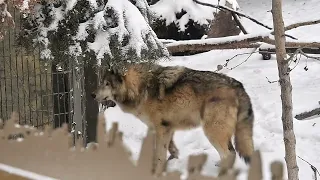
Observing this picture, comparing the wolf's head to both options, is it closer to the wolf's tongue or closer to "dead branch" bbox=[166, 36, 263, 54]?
the wolf's tongue

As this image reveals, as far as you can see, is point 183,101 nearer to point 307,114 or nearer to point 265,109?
point 265,109

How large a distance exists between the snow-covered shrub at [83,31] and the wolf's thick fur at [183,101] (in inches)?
33.5

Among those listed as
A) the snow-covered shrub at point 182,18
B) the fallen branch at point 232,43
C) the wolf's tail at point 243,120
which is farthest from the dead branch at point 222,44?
the snow-covered shrub at point 182,18

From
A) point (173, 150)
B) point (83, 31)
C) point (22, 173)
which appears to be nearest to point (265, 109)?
point (173, 150)

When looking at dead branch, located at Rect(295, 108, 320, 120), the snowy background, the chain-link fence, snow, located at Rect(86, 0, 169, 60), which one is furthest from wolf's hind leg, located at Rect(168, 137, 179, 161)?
dead branch, located at Rect(295, 108, 320, 120)

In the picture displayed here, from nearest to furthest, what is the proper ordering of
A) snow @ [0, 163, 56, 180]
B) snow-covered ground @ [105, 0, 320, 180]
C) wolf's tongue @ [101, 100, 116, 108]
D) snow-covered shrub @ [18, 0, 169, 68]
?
snow @ [0, 163, 56, 180]
snow-covered shrub @ [18, 0, 169, 68]
snow-covered ground @ [105, 0, 320, 180]
wolf's tongue @ [101, 100, 116, 108]

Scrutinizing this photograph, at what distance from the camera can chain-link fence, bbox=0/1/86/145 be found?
4.26 meters

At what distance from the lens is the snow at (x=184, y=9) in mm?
8695

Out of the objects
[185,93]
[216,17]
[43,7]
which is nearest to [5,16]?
[43,7]

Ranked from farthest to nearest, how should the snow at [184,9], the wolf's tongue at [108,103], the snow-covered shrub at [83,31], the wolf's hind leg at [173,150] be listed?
the snow at [184,9] < the wolf's tongue at [108,103] < the wolf's hind leg at [173,150] < the snow-covered shrub at [83,31]

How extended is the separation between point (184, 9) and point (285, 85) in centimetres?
533

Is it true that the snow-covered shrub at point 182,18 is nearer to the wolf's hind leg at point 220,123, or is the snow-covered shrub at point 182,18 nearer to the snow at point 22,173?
the wolf's hind leg at point 220,123

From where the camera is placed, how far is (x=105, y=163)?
1208 mm

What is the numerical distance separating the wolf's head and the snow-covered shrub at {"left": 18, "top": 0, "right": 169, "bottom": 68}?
1004 millimetres
